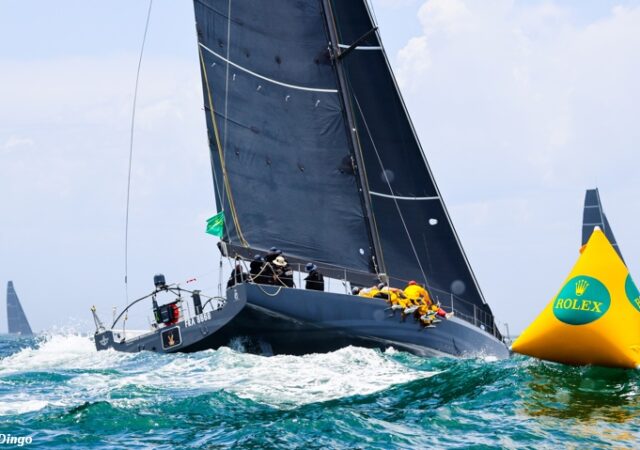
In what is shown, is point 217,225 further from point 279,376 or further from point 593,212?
point 593,212

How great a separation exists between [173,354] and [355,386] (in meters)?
6.21

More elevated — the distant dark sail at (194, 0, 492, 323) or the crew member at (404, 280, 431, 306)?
the distant dark sail at (194, 0, 492, 323)

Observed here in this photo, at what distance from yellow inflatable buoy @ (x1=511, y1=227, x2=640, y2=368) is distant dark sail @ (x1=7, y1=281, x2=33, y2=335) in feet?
306

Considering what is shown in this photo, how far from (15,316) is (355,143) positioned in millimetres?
85222

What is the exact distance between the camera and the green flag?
850 inches

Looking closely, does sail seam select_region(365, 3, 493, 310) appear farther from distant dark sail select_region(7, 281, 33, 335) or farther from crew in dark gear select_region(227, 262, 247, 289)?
distant dark sail select_region(7, 281, 33, 335)

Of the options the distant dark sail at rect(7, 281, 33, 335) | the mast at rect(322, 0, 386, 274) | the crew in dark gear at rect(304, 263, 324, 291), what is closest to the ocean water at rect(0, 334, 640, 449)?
the crew in dark gear at rect(304, 263, 324, 291)

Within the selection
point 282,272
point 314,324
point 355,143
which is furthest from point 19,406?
point 355,143

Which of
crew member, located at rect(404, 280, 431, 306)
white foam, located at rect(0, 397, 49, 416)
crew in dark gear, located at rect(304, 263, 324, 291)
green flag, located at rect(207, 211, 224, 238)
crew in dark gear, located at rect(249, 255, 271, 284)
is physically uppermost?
green flag, located at rect(207, 211, 224, 238)

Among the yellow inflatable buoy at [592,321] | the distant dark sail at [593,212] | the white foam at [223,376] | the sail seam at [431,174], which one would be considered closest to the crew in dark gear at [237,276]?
the white foam at [223,376]

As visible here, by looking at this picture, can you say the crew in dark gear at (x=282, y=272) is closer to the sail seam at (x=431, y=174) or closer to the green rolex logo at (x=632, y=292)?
the sail seam at (x=431, y=174)

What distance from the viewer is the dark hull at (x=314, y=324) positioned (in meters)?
17.5

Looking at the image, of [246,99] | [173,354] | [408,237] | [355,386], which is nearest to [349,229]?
[408,237]

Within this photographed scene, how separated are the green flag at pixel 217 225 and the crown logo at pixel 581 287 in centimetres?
1069
